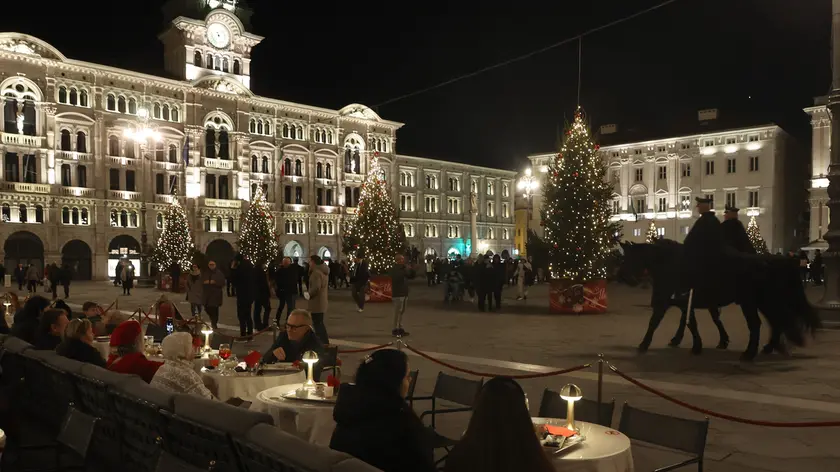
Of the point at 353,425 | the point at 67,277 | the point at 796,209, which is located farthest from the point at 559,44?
the point at 796,209

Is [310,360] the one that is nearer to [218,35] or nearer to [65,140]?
[65,140]

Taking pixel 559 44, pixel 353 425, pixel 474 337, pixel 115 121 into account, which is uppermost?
pixel 115 121

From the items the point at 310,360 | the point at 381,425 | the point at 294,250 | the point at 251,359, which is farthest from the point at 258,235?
the point at 381,425

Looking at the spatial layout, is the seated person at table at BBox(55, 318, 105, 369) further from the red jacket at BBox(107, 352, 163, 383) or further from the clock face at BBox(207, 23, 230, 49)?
the clock face at BBox(207, 23, 230, 49)

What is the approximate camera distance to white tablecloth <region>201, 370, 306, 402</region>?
6.72m

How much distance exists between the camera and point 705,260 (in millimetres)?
11492

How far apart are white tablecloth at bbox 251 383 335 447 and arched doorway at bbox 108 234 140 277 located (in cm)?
4813

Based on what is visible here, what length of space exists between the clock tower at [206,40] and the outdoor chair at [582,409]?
54.6 m

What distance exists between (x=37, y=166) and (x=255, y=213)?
17.0m

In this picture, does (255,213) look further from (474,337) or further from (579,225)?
(474,337)

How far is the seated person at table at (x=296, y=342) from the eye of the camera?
7570mm

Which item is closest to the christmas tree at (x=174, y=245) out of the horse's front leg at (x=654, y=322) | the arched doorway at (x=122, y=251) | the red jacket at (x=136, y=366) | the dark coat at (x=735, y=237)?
the arched doorway at (x=122, y=251)

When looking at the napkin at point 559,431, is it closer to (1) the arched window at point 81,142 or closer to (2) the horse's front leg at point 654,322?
(2) the horse's front leg at point 654,322

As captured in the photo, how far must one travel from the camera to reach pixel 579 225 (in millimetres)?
22359
